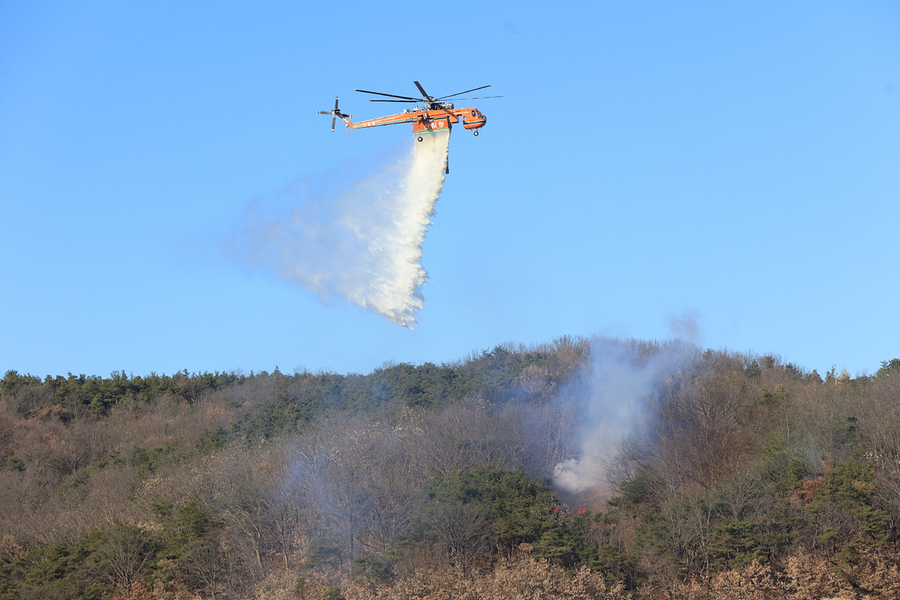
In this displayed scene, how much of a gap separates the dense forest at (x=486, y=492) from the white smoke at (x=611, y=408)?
8.7 inches

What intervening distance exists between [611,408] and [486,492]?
24.3 metres

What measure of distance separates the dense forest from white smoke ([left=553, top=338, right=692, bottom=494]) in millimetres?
221

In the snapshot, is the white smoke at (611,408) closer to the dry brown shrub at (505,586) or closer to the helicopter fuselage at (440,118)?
the dry brown shrub at (505,586)

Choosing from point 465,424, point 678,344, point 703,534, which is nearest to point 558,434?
point 465,424

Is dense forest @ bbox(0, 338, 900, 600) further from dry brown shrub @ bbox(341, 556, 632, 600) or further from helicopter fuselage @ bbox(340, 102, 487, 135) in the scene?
helicopter fuselage @ bbox(340, 102, 487, 135)

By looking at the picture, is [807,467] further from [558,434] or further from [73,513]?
[73,513]

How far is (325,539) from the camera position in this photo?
39000 millimetres

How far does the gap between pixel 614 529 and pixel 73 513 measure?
91.7ft

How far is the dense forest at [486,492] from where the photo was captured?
1448 inches

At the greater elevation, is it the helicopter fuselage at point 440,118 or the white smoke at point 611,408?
the helicopter fuselage at point 440,118

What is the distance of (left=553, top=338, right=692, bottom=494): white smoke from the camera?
60.0 m

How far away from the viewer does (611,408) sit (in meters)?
63.8

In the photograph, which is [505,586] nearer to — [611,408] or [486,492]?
[486,492]

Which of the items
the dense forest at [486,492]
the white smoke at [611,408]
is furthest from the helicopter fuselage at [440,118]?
the white smoke at [611,408]
